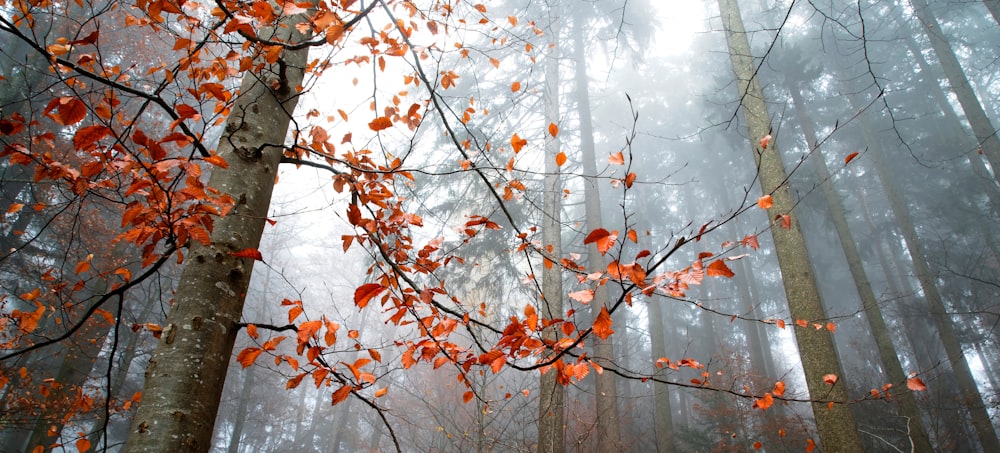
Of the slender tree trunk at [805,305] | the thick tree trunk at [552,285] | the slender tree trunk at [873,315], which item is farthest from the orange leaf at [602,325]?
the slender tree trunk at [873,315]

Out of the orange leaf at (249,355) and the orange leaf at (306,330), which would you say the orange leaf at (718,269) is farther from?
the orange leaf at (249,355)

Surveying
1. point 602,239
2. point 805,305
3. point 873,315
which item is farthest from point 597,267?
point 602,239

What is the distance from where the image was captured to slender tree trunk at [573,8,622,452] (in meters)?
7.54

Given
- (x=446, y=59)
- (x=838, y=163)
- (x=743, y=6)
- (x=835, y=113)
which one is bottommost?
(x=446, y=59)

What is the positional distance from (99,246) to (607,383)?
10185 millimetres

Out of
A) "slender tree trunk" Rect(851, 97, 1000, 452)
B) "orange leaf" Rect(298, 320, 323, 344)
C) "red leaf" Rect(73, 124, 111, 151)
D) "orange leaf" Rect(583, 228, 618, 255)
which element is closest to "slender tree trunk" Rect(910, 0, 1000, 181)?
"slender tree trunk" Rect(851, 97, 1000, 452)

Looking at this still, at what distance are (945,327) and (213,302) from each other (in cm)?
1469

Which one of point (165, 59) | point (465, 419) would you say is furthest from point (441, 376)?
point (165, 59)

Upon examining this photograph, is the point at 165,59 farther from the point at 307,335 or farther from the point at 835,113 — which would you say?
the point at 835,113

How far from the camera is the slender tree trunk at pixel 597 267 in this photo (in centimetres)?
754

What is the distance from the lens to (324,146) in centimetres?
254

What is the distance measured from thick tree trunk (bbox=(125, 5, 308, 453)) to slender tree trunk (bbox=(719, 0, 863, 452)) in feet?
11.0

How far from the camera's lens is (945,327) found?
10.3 m

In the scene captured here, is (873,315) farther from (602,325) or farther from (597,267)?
(602,325)
